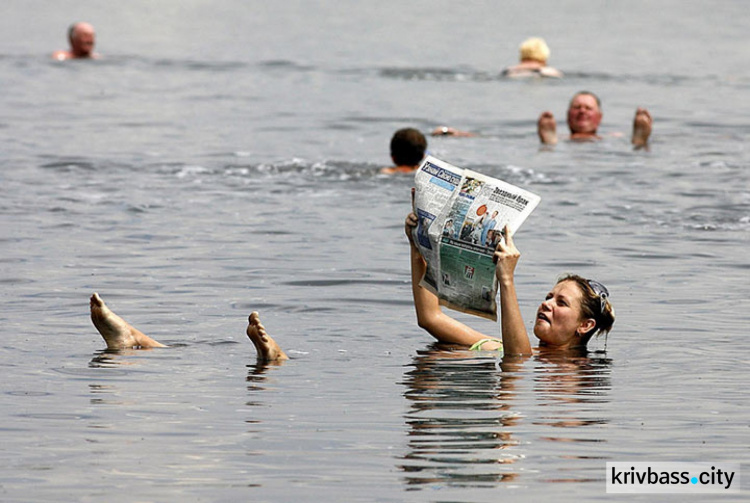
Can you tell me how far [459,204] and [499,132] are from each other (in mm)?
13799

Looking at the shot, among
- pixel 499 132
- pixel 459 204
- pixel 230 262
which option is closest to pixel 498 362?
pixel 459 204

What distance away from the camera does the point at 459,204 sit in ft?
25.1

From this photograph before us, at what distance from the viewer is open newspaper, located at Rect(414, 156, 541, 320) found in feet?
24.7

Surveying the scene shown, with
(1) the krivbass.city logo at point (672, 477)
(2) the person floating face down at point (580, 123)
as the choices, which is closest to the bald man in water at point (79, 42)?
(2) the person floating face down at point (580, 123)

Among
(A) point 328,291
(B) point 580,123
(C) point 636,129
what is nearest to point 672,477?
(A) point 328,291

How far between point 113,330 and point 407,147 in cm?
811

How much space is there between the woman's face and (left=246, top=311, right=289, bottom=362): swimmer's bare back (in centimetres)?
151

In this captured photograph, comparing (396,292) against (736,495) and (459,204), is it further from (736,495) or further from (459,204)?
(736,495)

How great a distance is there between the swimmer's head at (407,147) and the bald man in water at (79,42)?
14907 mm

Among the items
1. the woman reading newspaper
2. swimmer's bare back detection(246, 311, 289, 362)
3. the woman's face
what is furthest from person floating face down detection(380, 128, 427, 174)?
swimmer's bare back detection(246, 311, 289, 362)

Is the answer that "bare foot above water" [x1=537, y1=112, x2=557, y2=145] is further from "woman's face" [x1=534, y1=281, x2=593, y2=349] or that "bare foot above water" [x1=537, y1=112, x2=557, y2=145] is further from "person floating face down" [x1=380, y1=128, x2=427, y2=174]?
"woman's face" [x1=534, y1=281, x2=593, y2=349]

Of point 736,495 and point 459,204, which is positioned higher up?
point 459,204

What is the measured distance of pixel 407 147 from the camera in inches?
635

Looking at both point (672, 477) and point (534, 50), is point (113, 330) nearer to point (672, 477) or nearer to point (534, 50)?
point (672, 477)
